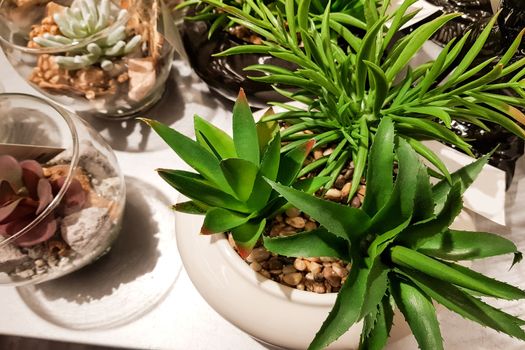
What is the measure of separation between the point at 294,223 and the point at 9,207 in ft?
1.00

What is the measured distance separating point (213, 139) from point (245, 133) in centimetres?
3

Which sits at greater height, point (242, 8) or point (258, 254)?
point (242, 8)

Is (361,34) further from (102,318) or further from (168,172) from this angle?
(102,318)

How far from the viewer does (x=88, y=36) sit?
63cm

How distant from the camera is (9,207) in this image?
499 mm

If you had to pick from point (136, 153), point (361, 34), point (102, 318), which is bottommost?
point (102, 318)

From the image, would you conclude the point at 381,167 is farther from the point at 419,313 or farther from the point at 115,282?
the point at 115,282

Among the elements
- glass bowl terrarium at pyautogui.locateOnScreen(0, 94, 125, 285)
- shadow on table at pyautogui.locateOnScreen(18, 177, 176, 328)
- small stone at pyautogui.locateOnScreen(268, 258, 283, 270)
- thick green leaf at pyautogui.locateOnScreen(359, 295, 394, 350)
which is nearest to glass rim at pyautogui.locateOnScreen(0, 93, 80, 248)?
glass bowl terrarium at pyautogui.locateOnScreen(0, 94, 125, 285)

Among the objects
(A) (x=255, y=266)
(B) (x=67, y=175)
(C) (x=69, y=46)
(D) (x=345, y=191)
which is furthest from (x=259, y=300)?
(C) (x=69, y=46)

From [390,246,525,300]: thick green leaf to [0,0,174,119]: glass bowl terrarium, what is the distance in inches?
17.9

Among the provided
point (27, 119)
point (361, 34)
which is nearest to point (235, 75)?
point (361, 34)

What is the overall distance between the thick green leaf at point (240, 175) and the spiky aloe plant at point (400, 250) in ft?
0.14

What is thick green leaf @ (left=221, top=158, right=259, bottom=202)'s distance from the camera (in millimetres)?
363

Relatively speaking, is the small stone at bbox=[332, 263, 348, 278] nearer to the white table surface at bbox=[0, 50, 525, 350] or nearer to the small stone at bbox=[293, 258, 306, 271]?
the small stone at bbox=[293, 258, 306, 271]
